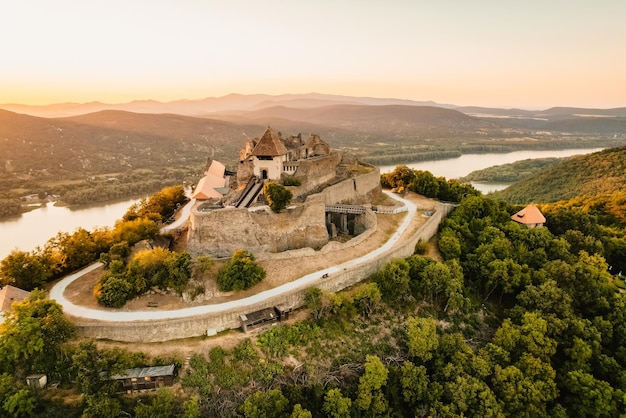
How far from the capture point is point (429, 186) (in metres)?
39.5

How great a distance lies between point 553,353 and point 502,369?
13.4ft

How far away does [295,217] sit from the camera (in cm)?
2725

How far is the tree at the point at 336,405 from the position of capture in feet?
58.1

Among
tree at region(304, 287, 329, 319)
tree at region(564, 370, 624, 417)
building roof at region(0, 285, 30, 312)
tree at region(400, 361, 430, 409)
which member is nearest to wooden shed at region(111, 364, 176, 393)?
building roof at region(0, 285, 30, 312)

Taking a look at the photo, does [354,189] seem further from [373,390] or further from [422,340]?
[373,390]

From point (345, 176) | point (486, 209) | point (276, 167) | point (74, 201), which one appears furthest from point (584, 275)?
point (74, 201)

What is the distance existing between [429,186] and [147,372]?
104 feet

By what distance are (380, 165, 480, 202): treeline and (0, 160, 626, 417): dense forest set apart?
35.5 feet

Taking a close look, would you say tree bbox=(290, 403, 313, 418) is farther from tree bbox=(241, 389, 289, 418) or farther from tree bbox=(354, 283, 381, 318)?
tree bbox=(354, 283, 381, 318)

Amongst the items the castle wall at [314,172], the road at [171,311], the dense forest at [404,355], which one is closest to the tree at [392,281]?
the dense forest at [404,355]

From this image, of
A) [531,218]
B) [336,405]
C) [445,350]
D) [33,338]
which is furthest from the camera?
[531,218]

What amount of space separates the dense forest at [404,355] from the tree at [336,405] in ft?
0.22

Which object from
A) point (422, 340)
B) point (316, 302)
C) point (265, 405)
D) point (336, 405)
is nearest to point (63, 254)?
→ point (316, 302)

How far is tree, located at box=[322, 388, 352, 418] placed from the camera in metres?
17.7
